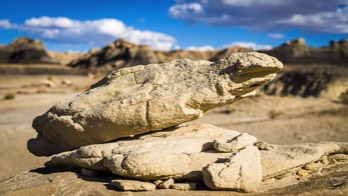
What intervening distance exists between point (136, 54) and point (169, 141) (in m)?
84.0

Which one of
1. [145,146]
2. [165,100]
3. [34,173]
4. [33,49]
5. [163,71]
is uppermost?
[33,49]

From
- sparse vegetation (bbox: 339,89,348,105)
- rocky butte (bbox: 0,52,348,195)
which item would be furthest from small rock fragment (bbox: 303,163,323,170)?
sparse vegetation (bbox: 339,89,348,105)

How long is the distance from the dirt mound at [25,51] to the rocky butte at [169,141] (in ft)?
234

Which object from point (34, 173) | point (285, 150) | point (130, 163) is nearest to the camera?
point (130, 163)

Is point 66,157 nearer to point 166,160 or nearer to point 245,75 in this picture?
point 166,160

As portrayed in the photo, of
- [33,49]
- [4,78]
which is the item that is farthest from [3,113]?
[33,49]

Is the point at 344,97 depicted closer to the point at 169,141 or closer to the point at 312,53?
the point at 312,53

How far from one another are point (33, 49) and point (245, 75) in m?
81.4

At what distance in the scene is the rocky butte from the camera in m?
7.28

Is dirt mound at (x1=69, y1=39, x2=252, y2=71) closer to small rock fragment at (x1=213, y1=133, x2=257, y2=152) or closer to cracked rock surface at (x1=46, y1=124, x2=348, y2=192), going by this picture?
cracked rock surface at (x1=46, y1=124, x2=348, y2=192)

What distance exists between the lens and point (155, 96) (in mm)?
8172

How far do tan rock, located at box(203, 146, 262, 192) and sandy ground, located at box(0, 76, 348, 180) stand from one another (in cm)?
1088

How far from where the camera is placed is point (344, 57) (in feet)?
165

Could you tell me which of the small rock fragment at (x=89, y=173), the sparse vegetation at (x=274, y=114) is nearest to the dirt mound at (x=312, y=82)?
the sparse vegetation at (x=274, y=114)
